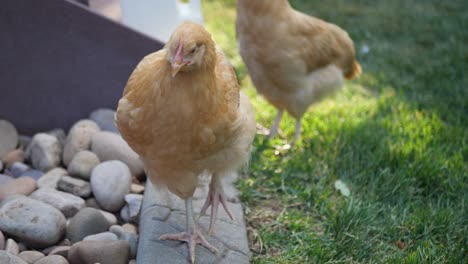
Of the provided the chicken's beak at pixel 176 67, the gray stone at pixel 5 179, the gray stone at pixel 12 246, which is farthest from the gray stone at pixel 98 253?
the chicken's beak at pixel 176 67

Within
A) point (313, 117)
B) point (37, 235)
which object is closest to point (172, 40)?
point (37, 235)

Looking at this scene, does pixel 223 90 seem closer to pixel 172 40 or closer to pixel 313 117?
pixel 172 40

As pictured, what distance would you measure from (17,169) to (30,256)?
1.01 meters

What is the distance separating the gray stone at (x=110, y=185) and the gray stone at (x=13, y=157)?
2.42 ft

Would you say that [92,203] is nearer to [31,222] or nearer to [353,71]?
[31,222]

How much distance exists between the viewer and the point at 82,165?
3545 mm

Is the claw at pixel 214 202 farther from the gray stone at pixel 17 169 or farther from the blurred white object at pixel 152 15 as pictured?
the blurred white object at pixel 152 15

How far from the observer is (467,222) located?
11.0 ft

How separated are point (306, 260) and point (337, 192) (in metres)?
0.82

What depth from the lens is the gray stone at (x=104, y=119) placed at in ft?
13.2

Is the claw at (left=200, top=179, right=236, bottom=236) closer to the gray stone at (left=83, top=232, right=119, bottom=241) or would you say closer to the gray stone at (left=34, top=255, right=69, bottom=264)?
the gray stone at (left=83, top=232, right=119, bottom=241)

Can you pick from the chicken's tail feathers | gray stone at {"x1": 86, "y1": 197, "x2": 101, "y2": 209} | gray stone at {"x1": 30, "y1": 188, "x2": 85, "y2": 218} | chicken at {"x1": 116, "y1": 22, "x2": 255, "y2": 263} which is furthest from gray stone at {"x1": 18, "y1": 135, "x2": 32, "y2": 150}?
the chicken's tail feathers

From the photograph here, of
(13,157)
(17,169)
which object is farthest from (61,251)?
(13,157)

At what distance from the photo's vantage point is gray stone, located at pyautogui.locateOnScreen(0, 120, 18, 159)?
3.83m
